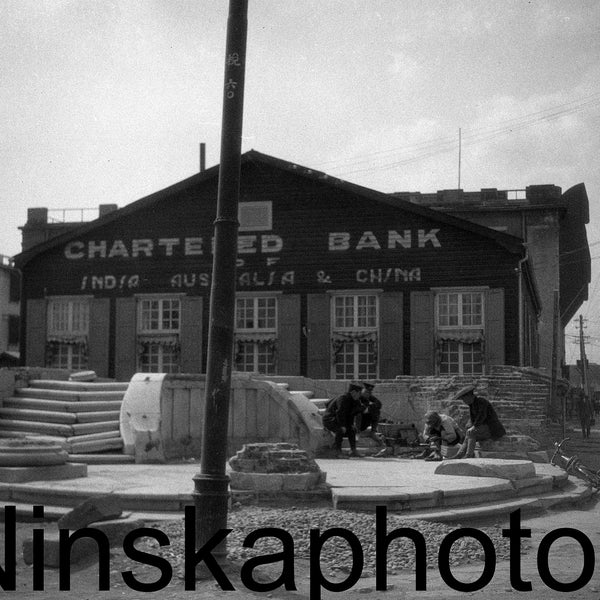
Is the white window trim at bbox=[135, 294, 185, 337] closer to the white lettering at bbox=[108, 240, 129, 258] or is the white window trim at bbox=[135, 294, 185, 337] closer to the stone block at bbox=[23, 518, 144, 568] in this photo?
the white lettering at bbox=[108, 240, 129, 258]

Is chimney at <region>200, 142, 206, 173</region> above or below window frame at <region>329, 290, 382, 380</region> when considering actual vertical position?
above

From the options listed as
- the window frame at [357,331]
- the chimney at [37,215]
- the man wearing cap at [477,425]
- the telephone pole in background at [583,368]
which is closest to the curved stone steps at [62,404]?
the man wearing cap at [477,425]

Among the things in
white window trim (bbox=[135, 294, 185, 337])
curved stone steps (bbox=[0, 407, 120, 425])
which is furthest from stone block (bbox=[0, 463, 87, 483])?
white window trim (bbox=[135, 294, 185, 337])

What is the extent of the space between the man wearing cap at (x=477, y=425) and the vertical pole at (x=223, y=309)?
8562mm

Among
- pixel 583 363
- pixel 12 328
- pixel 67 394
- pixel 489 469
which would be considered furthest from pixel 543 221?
pixel 12 328

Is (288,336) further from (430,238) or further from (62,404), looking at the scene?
(62,404)

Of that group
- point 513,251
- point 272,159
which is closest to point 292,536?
point 513,251

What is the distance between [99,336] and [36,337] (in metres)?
2.13

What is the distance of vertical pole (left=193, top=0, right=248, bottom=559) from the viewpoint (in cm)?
747

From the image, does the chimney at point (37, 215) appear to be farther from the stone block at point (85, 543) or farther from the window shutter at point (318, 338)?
the stone block at point (85, 543)

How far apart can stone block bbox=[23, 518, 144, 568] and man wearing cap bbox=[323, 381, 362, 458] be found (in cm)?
868

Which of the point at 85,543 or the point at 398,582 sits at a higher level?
the point at 85,543

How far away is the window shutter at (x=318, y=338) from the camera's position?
26.4 metres

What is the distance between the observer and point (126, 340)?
1085 inches
